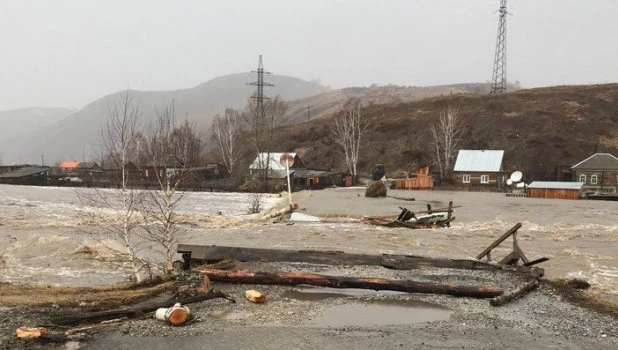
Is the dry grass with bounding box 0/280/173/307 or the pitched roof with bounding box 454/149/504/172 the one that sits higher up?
the pitched roof with bounding box 454/149/504/172

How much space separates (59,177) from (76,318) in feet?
307

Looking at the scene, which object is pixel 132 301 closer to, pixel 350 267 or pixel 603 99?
pixel 350 267

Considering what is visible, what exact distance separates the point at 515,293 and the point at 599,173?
60.3 meters

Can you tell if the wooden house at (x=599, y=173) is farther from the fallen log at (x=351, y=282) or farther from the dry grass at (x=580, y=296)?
the fallen log at (x=351, y=282)

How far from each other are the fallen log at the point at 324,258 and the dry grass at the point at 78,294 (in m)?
2.08

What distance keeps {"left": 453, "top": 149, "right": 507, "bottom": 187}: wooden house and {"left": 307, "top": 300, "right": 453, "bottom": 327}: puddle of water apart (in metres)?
62.6

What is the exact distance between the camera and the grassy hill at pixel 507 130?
83.0 metres

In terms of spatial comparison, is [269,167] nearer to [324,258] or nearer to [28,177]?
[28,177]

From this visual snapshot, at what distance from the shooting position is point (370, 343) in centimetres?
766

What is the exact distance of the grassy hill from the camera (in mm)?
83000

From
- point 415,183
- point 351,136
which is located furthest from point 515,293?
point 351,136

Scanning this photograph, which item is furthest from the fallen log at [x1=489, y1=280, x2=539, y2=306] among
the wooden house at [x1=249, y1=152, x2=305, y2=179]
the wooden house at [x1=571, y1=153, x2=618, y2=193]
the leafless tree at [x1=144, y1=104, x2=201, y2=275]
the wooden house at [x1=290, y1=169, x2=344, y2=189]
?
the wooden house at [x1=290, y1=169, x2=344, y2=189]

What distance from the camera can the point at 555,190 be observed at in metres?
49.2

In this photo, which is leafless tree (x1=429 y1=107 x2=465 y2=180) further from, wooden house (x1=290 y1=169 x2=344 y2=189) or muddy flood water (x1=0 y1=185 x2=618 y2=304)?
muddy flood water (x1=0 y1=185 x2=618 y2=304)
